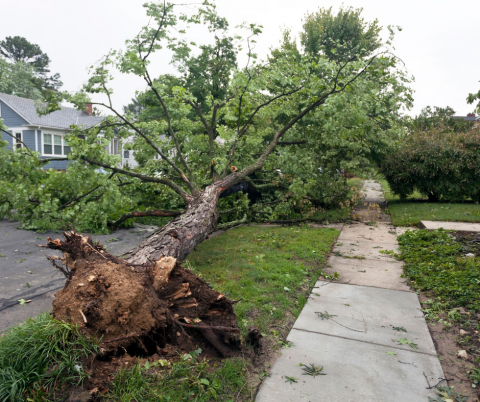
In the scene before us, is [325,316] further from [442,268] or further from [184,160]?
[184,160]

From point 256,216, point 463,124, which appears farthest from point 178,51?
point 463,124

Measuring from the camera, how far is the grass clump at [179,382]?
2428 mm

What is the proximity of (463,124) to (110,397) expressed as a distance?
33878 millimetres

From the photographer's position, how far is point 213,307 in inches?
129

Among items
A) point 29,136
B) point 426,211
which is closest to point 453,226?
point 426,211


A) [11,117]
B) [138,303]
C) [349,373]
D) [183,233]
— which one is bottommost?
[349,373]

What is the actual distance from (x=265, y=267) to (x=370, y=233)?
4.07 meters

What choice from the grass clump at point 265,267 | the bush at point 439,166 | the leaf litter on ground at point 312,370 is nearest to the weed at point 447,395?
the leaf litter on ground at point 312,370

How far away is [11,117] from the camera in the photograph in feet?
76.7

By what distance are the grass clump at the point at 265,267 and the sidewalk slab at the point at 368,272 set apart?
256 millimetres

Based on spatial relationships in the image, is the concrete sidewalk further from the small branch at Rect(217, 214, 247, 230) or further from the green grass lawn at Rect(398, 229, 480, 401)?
the small branch at Rect(217, 214, 247, 230)

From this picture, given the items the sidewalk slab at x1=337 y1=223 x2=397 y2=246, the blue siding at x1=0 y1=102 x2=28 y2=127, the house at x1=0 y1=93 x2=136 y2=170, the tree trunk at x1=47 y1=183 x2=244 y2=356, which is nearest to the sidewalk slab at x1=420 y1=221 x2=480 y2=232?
the sidewalk slab at x1=337 y1=223 x2=397 y2=246

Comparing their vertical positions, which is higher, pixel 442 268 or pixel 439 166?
pixel 439 166

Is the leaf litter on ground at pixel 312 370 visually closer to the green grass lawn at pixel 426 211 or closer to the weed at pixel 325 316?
the weed at pixel 325 316
